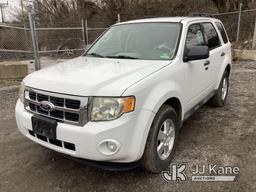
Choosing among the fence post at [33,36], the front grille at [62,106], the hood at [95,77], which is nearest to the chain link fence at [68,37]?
the fence post at [33,36]

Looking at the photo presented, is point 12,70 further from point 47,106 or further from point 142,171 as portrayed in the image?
point 142,171

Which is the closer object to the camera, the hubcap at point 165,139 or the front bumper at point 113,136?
the front bumper at point 113,136

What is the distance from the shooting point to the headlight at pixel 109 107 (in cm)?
226

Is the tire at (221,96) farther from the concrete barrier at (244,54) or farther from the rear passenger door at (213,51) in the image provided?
the concrete barrier at (244,54)

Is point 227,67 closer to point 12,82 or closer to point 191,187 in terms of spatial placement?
point 191,187

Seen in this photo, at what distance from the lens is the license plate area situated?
244 cm

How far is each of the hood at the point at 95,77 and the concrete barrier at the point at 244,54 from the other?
9.18 m

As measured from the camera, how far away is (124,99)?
2262 millimetres

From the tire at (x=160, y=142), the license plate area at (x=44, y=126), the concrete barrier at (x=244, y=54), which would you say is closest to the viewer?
the license plate area at (x=44, y=126)

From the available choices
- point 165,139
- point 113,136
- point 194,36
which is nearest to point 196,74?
point 194,36

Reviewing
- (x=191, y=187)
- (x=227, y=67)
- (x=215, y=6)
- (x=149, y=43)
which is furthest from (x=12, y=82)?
(x=215, y=6)

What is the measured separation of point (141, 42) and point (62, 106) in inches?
66.6

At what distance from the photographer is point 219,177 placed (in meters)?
2.81

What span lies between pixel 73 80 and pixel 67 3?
19.2 m
